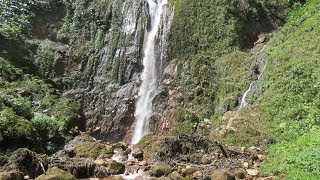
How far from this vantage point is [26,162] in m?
12.4

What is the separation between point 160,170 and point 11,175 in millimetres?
4596

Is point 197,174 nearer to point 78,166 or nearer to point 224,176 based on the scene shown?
point 224,176

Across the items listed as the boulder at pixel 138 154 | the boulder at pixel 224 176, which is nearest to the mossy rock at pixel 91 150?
the boulder at pixel 138 154

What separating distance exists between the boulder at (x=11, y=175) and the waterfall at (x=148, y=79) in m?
12.0

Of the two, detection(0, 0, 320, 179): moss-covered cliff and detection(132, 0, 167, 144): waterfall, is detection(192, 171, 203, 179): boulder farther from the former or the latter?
detection(132, 0, 167, 144): waterfall

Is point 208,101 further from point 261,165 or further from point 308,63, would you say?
point 261,165

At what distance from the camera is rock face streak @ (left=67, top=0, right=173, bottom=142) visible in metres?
24.6

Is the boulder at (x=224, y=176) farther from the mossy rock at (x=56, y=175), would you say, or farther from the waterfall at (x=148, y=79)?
the waterfall at (x=148, y=79)

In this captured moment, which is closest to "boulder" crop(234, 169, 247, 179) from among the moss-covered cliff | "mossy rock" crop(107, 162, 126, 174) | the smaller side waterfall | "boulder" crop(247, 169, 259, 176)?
"boulder" crop(247, 169, 259, 176)

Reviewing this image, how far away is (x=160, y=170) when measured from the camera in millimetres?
12203

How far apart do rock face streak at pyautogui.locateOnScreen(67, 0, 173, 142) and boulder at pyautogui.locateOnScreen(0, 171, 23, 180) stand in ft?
41.9

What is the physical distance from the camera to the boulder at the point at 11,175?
10407 millimetres

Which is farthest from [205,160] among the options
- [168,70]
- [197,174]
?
[168,70]

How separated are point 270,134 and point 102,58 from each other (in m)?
15.7
